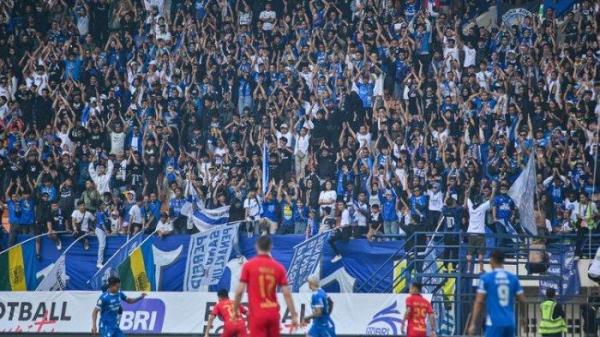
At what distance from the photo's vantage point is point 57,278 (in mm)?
32750

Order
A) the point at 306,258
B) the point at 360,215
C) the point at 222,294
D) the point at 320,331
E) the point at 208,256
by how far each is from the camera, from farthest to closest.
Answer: the point at 208,256 → the point at 360,215 → the point at 306,258 → the point at 222,294 → the point at 320,331

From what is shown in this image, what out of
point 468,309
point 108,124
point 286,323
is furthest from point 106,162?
point 468,309

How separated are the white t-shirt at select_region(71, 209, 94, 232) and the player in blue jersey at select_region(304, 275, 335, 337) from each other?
12874 millimetres

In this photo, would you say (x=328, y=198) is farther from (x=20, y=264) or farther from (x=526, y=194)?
(x=20, y=264)

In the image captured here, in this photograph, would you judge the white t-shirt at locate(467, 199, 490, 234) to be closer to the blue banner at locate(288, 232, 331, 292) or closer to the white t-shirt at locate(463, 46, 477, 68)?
the blue banner at locate(288, 232, 331, 292)

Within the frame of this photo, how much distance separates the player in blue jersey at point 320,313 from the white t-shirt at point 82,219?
12.9 meters

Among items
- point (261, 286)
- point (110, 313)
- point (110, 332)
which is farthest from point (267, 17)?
point (261, 286)

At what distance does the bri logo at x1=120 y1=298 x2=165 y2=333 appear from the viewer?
30.3 m

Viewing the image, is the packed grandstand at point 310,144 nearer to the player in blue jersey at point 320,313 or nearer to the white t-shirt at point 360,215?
the white t-shirt at point 360,215

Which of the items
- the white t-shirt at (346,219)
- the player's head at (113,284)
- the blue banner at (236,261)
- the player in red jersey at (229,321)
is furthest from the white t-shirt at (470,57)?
the player's head at (113,284)

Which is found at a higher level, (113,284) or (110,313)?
(113,284)

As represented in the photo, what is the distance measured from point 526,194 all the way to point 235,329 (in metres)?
9.67

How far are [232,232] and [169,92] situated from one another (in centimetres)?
631

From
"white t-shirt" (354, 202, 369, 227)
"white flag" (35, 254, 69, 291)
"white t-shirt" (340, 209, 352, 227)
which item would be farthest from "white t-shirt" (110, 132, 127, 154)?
"white t-shirt" (354, 202, 369, 227)
